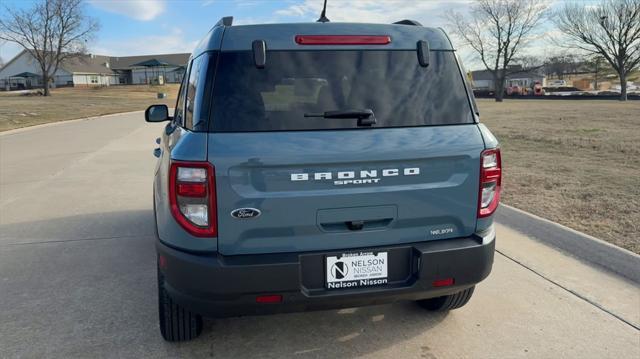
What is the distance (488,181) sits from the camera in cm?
303

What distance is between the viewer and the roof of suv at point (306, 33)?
2.80m

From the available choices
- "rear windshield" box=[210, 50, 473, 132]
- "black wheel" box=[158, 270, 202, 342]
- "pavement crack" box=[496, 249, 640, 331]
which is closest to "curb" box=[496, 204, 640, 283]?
"pavement crack" box=[496, 249, 640, 331]

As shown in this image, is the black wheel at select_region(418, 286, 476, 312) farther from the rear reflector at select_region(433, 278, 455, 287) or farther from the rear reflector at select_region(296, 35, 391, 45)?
the rear reflector at select_region(296, 35, 391, 45)

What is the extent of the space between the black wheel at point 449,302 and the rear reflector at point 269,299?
1391 millimetres

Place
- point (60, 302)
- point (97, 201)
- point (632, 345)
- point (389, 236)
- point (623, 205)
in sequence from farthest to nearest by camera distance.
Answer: point (97, 201), point (623, 205), point (60, 302), point (632, 345), point (389, 236)

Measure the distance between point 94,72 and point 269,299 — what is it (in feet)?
326

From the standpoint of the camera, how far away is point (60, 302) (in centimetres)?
393

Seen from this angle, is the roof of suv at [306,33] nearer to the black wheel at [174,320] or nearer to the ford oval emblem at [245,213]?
the ford oval emblem at [245,213]

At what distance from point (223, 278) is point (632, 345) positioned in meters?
2.60

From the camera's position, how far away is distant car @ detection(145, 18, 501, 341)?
2645 millimetres

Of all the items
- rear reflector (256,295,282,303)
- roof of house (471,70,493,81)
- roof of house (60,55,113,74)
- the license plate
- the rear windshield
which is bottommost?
rear reflector (256,295,282,303)

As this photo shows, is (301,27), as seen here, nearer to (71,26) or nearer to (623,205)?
(623,205)

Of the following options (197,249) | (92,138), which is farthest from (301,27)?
(92,138)

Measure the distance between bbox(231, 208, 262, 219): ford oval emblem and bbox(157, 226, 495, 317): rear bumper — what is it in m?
0.23
